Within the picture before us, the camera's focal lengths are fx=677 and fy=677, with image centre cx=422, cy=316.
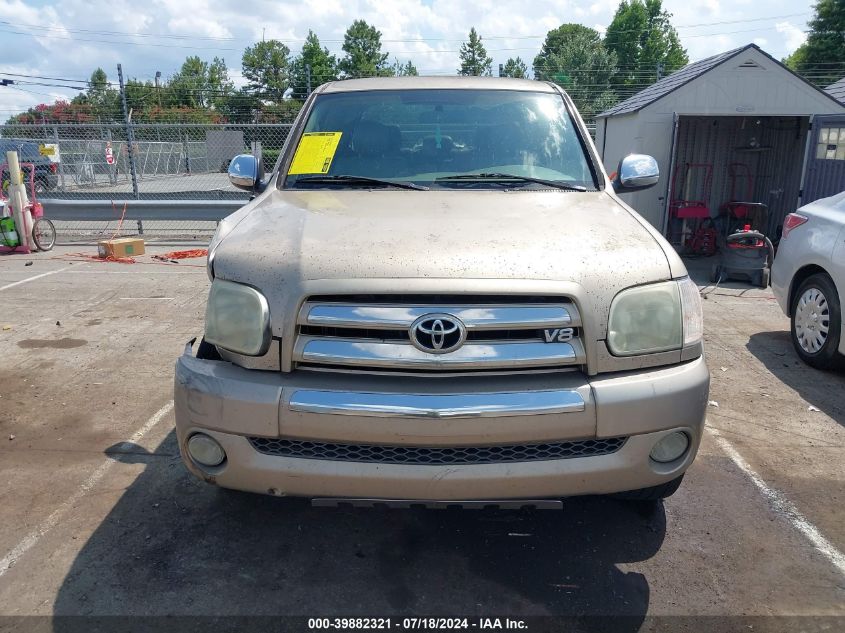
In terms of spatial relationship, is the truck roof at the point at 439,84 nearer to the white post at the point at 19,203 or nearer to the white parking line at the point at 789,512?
the white parking line at the point at 789,512

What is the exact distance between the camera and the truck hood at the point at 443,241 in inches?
99.0

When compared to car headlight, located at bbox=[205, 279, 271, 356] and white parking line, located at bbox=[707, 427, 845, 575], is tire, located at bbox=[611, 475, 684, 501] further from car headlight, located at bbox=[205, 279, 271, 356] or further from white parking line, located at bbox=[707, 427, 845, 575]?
car headlight, located at bbox=[205, 279, 271, 356]

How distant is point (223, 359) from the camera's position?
2.70 meters

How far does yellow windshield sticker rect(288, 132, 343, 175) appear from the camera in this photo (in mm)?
3732

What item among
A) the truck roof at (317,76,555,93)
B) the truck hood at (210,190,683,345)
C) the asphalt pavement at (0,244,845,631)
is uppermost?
the truck roof at (317,76,555,93)

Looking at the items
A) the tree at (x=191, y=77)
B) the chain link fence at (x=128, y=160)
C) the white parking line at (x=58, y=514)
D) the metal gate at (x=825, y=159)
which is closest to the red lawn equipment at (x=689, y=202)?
the metal gate at (x=825, y=159)

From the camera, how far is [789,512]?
3.39 meters

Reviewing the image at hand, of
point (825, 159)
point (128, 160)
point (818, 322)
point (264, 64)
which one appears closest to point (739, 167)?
point (825, 159)

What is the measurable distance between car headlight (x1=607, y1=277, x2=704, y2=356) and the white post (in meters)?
10.5

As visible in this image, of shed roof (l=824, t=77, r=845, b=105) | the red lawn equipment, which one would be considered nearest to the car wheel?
the red lawn equipment

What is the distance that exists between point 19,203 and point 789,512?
1116 centimetres

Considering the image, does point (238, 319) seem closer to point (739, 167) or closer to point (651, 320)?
point (651, 320)

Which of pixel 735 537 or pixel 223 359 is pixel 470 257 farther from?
pixel 735 537

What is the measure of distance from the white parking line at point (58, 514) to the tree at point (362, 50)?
203ft
